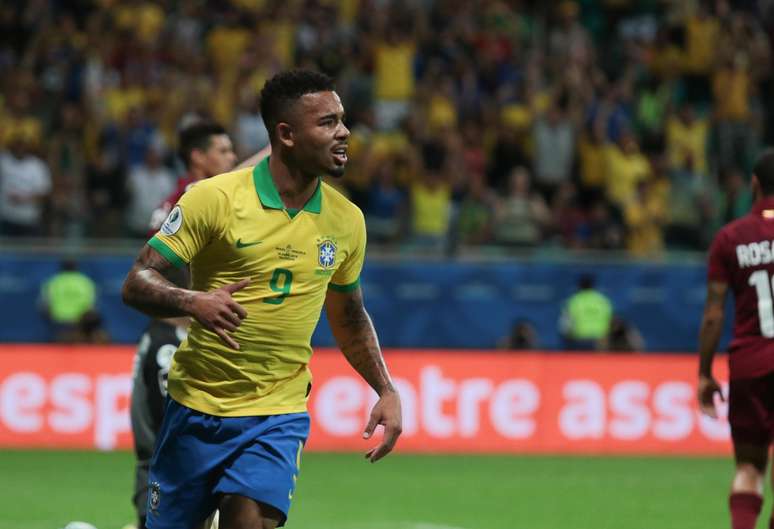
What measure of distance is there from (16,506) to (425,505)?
3.12 meters

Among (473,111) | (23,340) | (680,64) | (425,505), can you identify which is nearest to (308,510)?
(425,505)

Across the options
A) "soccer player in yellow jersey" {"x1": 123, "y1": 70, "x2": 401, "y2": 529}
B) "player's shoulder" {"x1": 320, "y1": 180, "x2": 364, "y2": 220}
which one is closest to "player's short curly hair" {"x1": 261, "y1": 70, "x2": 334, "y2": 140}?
"soccer player in yellow jersey" {"x1": 123, "y1": 70, "x2": 401, "y2": 529}

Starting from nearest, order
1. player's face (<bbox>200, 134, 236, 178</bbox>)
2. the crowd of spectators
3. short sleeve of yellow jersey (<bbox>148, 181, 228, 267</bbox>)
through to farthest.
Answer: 1. short sleeve of yellow jersey (<bbox>148, 181, 228, 267</bbox>)
2. player's face (<bbox>200, 134, 236, 178</bbox>)
3. the crowd of spectators

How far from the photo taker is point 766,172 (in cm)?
811

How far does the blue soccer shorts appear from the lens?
229 inches

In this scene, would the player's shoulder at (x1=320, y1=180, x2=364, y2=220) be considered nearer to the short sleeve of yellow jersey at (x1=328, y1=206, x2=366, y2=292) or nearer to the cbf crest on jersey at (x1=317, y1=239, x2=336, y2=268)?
the short sleeve of yellow jersey at (x1=328, y1=206, x2=366, y2=292)

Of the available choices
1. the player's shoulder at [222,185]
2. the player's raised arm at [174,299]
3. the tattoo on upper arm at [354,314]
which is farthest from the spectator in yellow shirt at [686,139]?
the player's raised arm at [174,299]

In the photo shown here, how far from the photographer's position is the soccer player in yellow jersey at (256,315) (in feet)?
19.0

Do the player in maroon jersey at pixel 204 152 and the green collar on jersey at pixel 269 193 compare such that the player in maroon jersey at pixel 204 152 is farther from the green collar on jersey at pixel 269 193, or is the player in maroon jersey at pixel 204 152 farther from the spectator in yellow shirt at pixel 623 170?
the spectator in yellow shirt at pixel 623 170

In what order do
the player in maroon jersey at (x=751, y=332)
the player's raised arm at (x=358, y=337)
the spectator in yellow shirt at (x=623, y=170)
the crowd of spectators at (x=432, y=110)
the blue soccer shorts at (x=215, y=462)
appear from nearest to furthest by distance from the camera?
1. the blue soccer shorts at (x=215, y=462)
2. the player's raised arm at (x=358, y=337)
3. the player in maroon jersey at (x=751, y=332)
4. the crowd of spectators at (x=432, y=110)
5. the spectator in yellow shirt at (x=623, y=170)

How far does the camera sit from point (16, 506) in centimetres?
1135

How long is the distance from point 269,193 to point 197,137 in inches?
107

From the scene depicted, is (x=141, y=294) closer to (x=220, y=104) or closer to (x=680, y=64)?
(x=220, y=104)

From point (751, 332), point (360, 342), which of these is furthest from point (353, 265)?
point (751, 332)
